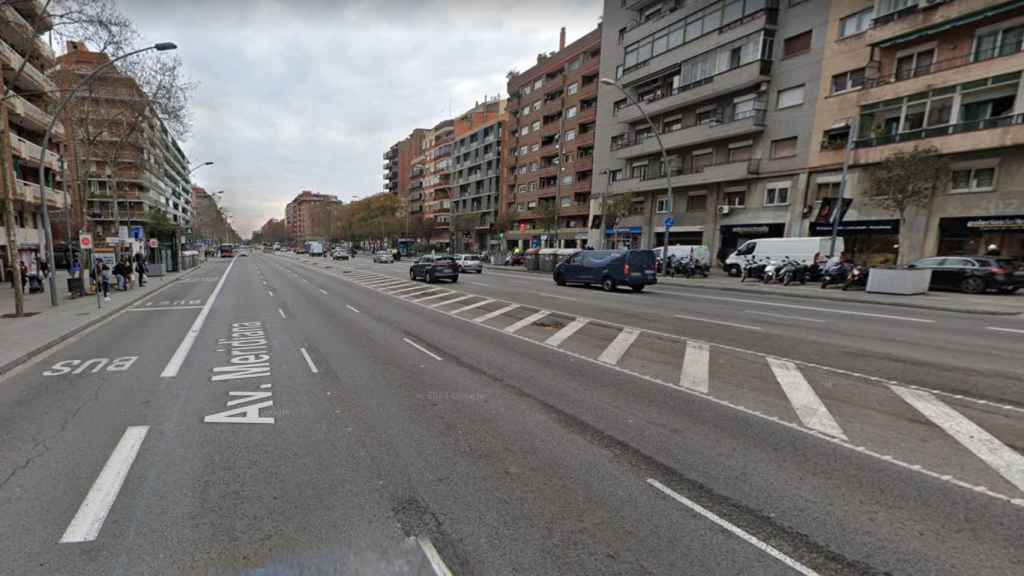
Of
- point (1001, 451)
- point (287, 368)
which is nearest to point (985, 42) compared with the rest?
point (1001, 451)

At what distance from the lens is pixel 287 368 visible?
22.2 feet

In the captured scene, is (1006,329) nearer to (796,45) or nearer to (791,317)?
(791,317)

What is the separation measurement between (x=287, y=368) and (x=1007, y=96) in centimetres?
3203

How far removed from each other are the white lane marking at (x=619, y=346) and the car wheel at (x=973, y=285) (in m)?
17.4

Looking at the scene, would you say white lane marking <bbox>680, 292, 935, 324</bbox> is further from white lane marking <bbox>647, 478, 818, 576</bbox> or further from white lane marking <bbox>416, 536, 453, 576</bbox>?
white lane marking <bbox>416, 536, 453, 576</bbox>

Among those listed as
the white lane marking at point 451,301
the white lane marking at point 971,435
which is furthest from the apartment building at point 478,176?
the white lane marking at point 971,435

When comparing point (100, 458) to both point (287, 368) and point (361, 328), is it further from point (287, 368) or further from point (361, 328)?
point (361, 328)

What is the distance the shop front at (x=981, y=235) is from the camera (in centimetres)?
1994

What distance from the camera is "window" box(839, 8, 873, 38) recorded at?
2481 cm

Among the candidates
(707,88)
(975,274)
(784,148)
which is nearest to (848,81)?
(784,148)

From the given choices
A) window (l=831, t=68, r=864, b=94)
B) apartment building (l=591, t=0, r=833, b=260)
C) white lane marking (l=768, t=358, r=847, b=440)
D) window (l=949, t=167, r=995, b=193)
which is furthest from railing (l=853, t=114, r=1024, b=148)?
white lane marking (l=768, t=358, r=847, b=440)

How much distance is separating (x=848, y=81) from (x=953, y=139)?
23.2ft

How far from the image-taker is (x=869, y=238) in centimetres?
2477

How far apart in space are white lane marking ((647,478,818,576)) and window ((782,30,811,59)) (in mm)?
34393
